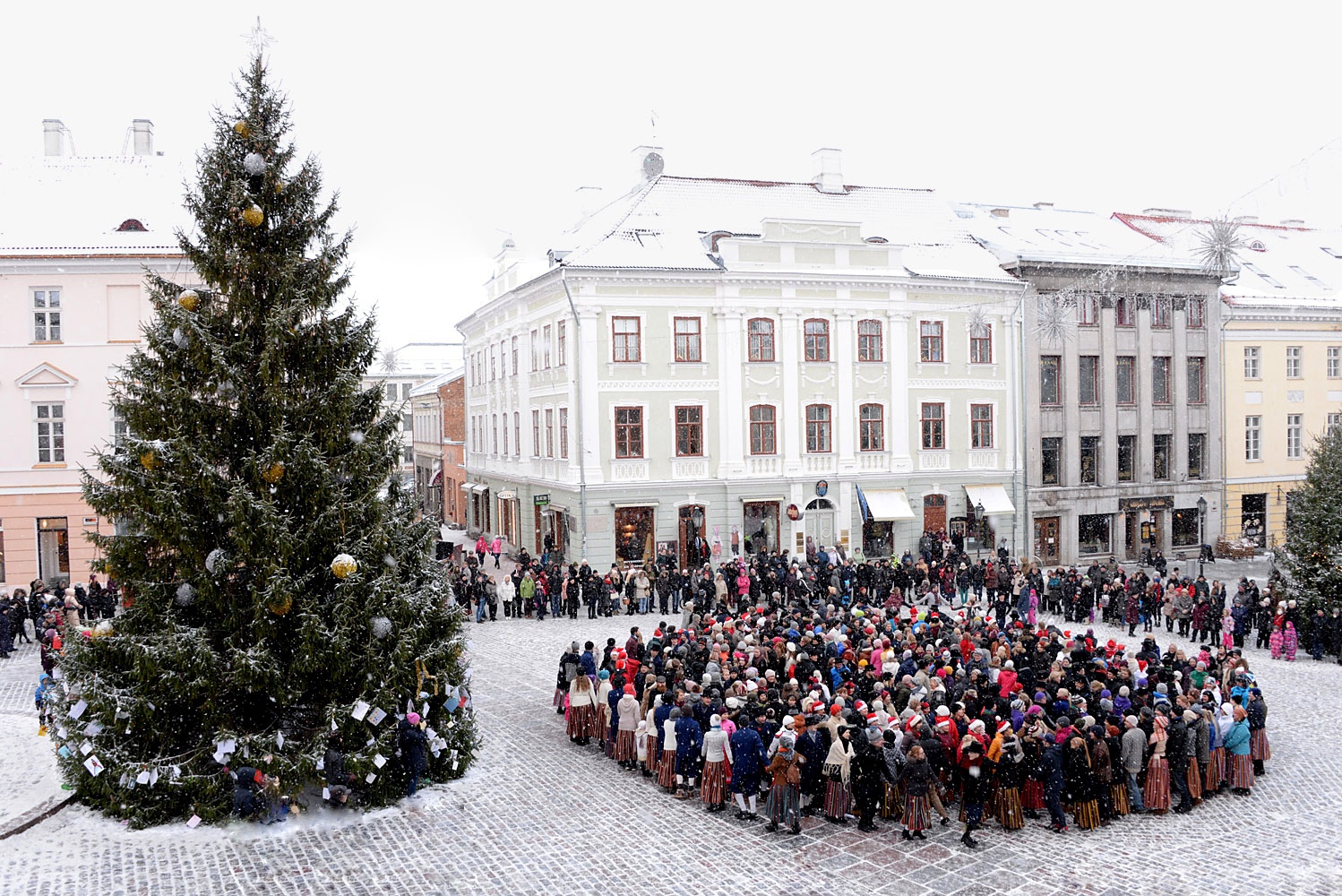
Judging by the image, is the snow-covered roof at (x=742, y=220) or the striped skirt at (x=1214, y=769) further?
the snow-covered roof at (x=742, y=220)

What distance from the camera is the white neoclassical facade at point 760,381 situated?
3694cm

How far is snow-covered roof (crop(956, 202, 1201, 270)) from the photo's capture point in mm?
42219

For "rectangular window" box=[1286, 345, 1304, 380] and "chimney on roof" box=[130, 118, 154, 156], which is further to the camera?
"rectangular window" box=[1286, 345, 1304, 380]

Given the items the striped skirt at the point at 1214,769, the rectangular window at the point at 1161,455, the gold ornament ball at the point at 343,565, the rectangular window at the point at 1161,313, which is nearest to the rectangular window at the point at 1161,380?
the rectangular window at the point at 1161,313

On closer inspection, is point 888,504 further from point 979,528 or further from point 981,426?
point 981,426

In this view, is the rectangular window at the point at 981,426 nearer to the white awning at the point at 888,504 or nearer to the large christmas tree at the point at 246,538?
the white awning at the point at 888,504

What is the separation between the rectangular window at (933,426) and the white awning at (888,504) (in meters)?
2.32

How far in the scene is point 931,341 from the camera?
40.6m

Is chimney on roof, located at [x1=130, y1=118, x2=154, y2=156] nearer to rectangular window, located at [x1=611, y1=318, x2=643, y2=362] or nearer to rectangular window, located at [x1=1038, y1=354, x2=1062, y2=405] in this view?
rectangular window, located at [x1=611, y1=318, x2=643, y2=362]

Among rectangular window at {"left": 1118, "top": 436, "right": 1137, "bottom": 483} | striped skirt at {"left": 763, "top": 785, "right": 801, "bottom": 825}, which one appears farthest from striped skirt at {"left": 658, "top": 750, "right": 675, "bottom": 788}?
rectangular window at {"left": 1118, "top": 436, "right": 1137, "bottom": 483}

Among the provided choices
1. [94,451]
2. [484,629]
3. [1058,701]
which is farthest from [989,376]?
[94,451]

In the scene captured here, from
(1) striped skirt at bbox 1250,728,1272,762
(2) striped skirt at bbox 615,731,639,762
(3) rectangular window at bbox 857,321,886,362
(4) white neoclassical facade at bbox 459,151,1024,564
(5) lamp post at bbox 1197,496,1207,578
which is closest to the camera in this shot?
(1) striped skirt at bbox 1250,728,1272,762

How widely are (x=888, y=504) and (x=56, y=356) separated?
28.6m

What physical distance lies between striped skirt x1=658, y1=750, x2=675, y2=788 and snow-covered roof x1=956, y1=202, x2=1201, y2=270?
31.2m
